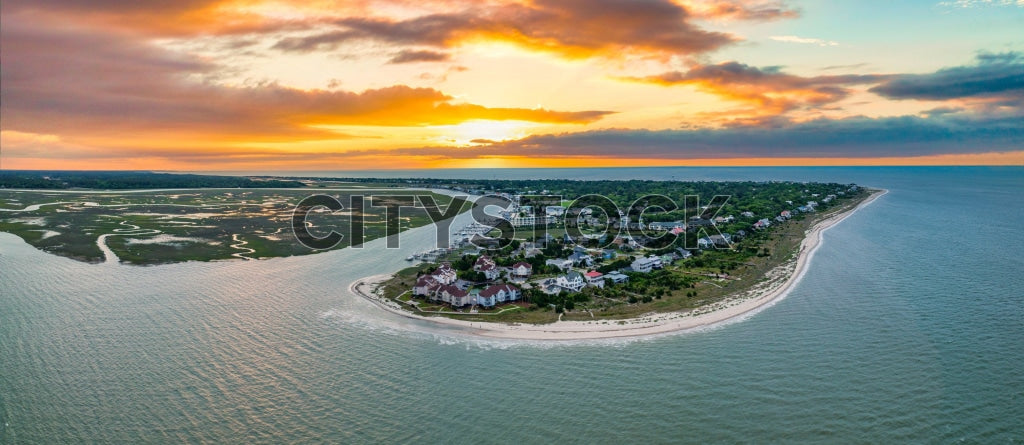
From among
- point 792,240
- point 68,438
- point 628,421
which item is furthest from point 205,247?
point 792,240

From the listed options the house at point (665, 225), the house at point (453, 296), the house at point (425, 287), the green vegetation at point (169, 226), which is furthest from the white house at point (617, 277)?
the green vegetation at point (169, 226)

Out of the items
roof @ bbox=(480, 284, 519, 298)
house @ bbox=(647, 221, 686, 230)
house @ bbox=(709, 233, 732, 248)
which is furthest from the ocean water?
house @ bbox=(647, 221, 686, 230)

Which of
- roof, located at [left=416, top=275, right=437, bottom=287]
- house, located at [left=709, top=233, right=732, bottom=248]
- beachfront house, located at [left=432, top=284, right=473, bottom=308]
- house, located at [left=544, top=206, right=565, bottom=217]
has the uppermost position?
house, located at [left=544, top=206, right=565, bottom=217]

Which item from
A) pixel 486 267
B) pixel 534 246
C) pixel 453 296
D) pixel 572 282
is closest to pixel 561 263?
pixel 486 267

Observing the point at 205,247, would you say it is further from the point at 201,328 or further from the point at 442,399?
the point at 442,399

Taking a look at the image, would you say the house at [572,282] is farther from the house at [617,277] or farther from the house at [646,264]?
the house at [646,264]

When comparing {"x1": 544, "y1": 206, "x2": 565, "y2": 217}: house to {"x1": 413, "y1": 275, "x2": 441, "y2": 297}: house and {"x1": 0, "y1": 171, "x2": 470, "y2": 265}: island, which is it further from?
{"x1": 413, "y1": 275, "x2": 441, "y2": 297}: house

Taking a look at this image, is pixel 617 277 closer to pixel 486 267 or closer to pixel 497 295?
pixel 486 267
